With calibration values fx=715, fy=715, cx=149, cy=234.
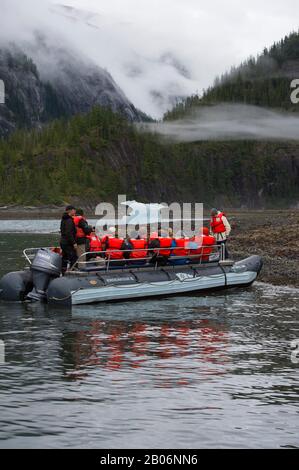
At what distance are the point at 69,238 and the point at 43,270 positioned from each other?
4.96 feet

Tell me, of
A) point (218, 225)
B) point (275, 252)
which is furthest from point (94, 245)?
point (275, 252)

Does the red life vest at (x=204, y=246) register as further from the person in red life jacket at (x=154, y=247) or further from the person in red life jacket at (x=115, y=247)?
the person in red life jacket at (x=115, y=247)

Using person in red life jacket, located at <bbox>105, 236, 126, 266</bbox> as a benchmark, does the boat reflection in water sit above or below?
below

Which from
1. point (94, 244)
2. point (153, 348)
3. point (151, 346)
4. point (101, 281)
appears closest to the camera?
point (153, 348)

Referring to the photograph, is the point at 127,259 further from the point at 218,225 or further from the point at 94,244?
the point at 218,225

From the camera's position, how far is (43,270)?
25.0 meters

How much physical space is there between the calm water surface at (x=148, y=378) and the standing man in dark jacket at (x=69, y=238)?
2.25 metres


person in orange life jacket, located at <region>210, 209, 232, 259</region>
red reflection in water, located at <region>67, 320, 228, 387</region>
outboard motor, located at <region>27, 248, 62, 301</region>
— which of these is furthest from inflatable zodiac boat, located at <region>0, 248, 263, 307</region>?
red reflection in water, located at <region>67, 320, 228, 387</region>

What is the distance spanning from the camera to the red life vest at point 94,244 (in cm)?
2628

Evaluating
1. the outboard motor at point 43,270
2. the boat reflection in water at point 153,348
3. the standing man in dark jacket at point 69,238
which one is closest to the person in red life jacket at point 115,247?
the standing man in dark jacket at point 69,238

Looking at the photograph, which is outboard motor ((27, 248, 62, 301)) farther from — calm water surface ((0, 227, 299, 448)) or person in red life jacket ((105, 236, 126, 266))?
person in red life jacket ((105, 236, 126, 266))

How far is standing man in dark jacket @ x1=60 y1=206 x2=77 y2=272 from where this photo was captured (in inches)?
1008

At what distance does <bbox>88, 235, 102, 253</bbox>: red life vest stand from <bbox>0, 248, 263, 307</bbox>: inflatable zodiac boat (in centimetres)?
62

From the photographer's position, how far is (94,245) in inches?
1035
